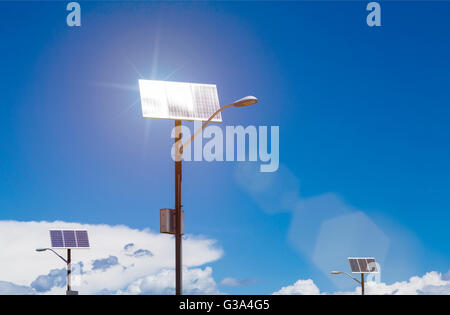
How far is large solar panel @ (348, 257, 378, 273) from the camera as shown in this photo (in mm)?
40844

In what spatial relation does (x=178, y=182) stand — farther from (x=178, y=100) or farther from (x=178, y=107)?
(x=178, y=100)

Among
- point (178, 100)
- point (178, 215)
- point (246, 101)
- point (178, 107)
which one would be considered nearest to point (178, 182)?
point (178, 215)

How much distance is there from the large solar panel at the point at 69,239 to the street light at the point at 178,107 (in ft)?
65.5

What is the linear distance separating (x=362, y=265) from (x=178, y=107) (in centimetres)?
2912

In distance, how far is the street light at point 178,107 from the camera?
49.5ft

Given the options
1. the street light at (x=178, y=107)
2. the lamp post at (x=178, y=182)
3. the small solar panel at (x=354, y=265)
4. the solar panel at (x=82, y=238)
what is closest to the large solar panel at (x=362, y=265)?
the small solar panel at (x=354, y=265)

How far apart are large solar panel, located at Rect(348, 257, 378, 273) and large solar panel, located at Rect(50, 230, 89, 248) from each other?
60.7 feet

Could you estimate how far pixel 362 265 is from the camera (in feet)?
136

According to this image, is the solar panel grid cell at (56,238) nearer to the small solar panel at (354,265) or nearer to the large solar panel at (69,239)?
the large solar panel at (69,239)
